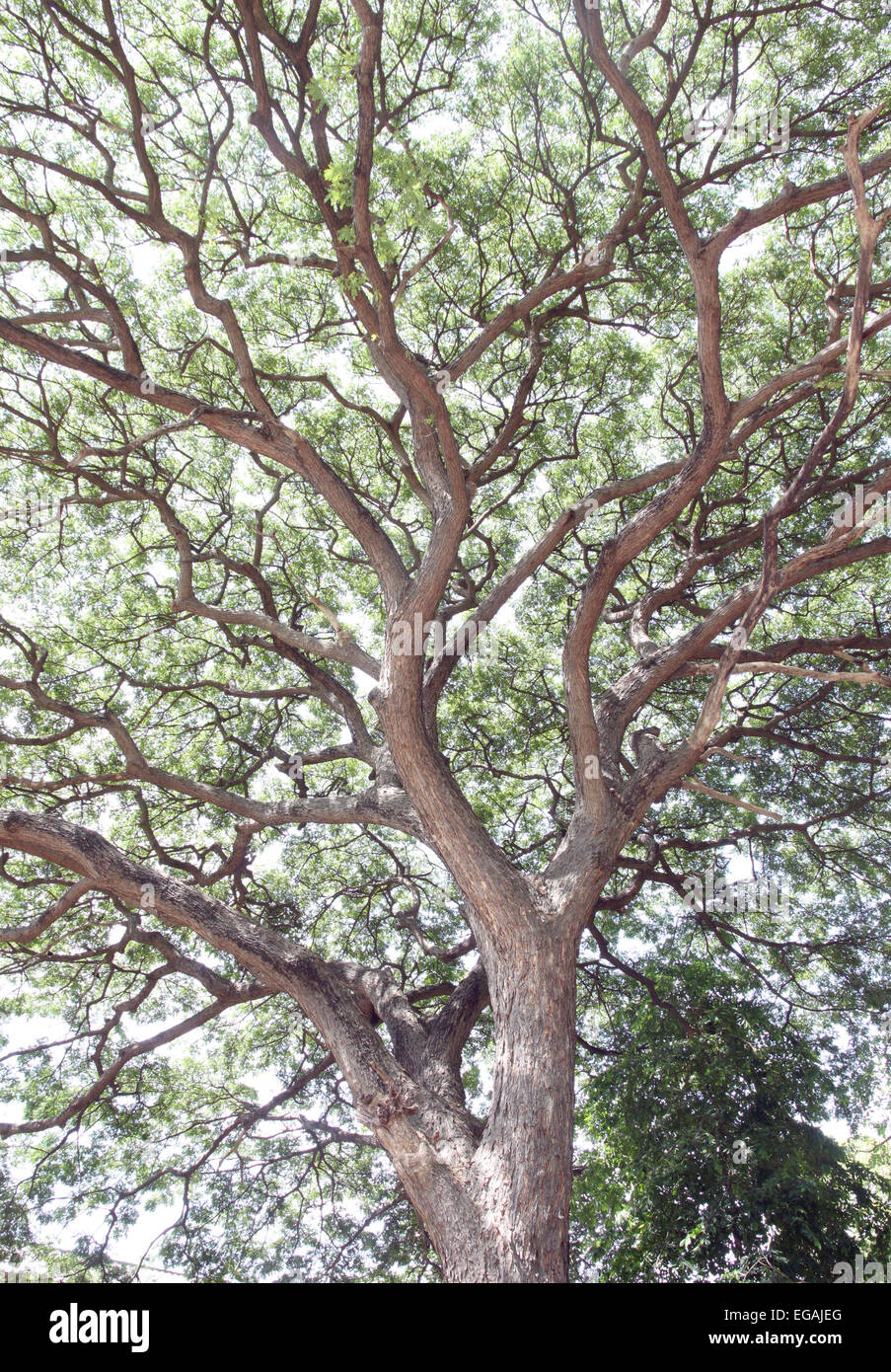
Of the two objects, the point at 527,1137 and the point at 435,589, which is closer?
the point at 527,1137

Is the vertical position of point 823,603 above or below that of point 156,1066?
above

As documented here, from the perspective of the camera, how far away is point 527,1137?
3705 mm

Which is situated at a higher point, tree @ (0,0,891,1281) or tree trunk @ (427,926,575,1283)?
tree @ (0,0,891,1281)

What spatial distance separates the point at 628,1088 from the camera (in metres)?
6.71

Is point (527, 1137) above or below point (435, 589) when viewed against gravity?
below

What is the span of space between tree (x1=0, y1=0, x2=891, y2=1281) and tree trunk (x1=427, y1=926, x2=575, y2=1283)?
0.9 inches

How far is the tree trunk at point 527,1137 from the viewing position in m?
3.46

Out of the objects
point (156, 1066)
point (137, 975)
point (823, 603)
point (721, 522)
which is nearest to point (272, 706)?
point (137, 975)

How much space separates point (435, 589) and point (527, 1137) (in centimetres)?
300

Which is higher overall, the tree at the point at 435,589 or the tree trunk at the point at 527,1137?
the tree at the point at 435,589

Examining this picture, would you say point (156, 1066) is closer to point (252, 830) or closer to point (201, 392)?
point (252, 830)

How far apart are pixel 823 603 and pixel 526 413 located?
341 centimetres

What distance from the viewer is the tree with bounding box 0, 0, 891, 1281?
4.59 meters

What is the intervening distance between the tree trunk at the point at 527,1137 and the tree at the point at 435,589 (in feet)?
0.07
